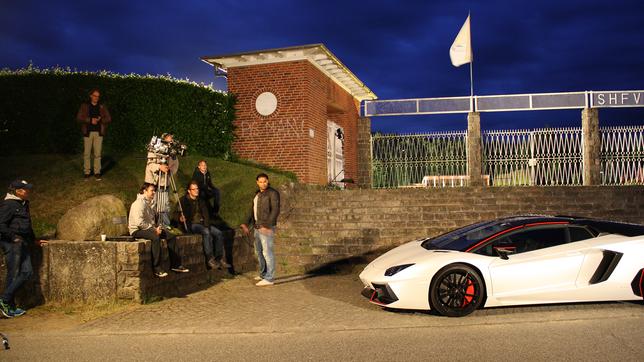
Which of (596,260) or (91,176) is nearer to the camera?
(596,260)

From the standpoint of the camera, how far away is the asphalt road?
206 inches

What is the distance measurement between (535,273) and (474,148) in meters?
12.6

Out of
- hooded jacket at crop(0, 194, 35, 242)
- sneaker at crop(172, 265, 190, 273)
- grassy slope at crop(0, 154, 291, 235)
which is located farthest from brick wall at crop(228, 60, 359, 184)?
hooded jacket at crop(0, 194, 35, 242)

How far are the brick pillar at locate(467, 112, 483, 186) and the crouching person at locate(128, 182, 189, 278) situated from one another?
41.2 ft

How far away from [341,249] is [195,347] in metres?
6.84

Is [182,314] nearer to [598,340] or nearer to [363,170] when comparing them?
[598,340]

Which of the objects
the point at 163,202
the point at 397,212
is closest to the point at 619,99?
the point at 397,212

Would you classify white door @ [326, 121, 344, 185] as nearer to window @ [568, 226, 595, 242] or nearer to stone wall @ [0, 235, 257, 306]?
stone wall @ [0, 235, 257, 306]

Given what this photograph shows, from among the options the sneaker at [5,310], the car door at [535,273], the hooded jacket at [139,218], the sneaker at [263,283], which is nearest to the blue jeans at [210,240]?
the sneaker at [263,283]

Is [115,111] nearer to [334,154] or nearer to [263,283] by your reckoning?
[334,154]

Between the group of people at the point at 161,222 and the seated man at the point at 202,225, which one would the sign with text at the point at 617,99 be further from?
the seated man at the point at 202,225

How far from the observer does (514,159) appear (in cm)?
1922

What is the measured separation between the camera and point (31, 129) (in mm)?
15609

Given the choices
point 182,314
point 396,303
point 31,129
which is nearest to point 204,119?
→ point 31,129
